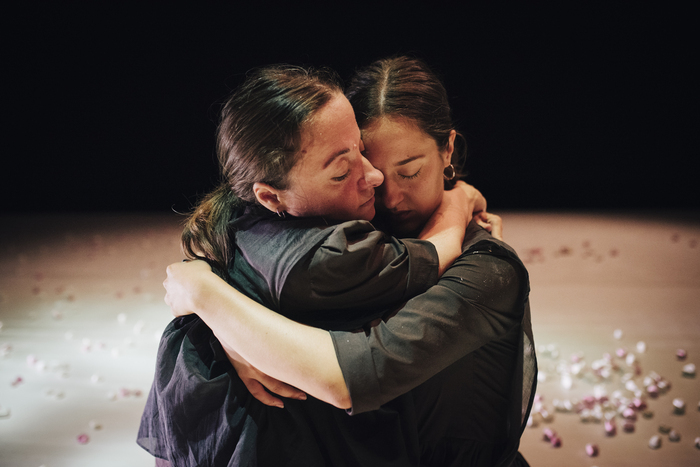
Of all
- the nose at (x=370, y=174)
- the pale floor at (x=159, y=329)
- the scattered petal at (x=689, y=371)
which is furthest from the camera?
the scattered petal at (x=689, y=371)

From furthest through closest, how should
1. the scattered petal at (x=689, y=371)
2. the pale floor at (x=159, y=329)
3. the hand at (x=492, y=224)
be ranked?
the scattered petal at (x=689, y=371) < the pale floor at (x=159, y=329) < the hand at (x=492, y=224)

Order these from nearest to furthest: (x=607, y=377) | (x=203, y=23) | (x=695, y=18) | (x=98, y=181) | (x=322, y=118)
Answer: (x=322, y=118), (x=607, y=377), (x=695, y=18), (x=203, y=23), (x=98, y=181)

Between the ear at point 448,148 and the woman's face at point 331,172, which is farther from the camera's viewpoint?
the ear at point 448,148

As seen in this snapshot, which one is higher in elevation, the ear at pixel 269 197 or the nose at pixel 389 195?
the ear at pixel 269 197

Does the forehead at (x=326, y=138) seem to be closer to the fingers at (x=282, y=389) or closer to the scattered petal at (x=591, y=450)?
the fingers at (x=282, y=389)

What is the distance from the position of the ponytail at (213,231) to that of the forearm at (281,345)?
0.62 ft

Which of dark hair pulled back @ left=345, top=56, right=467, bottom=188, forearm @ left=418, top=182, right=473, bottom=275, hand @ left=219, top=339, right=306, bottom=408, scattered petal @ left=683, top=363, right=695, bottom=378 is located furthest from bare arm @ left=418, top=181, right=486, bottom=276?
scattered petal @ left=683, top=363, right=695, bottom=378

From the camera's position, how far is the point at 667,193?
5281 millimetres

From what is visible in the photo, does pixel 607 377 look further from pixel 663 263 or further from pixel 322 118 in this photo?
pixel 322 118

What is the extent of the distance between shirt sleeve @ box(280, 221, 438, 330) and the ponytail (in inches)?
10.2

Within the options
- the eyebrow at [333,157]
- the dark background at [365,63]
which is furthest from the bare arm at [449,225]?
the dark background at [365,63]

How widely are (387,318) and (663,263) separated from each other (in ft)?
10.6

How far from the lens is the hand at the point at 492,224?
138cm

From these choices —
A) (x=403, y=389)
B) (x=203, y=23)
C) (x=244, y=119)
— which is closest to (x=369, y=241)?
(x=403, y=389)
